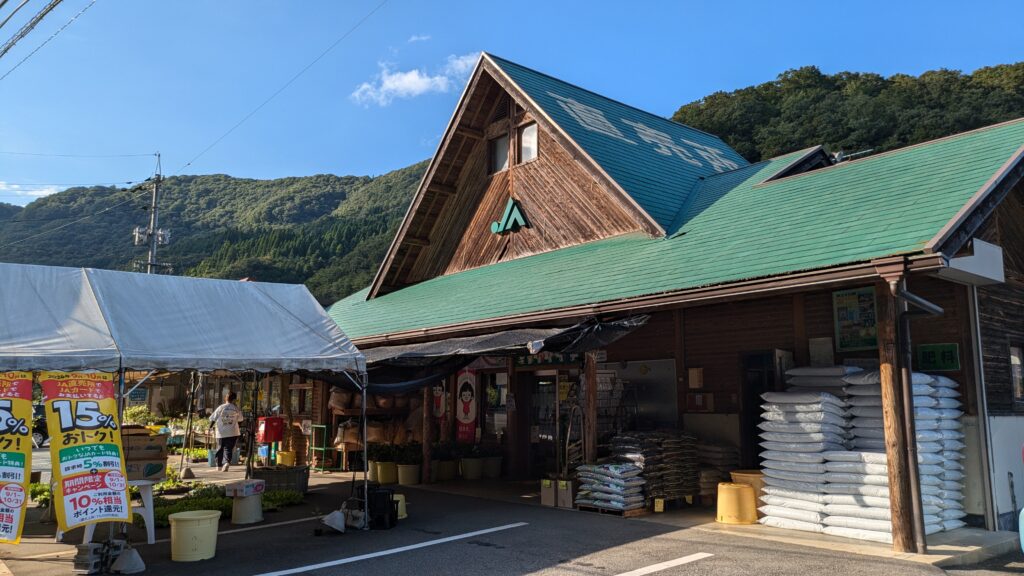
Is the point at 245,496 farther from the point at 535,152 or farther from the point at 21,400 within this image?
the point at 535,152

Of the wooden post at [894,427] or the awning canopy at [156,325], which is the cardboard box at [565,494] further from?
the wooden post at [894,427]

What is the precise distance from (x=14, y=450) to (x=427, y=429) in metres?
7.75

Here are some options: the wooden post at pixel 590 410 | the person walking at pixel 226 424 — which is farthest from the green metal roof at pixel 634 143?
the person walking at pixel 226 424

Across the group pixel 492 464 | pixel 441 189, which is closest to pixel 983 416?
pixel 492 464

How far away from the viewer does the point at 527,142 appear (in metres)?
16.5

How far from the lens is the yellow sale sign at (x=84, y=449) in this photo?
6.90 meters

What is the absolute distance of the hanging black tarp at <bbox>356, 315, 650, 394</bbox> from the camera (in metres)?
9.97

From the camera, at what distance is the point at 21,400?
6977 mm

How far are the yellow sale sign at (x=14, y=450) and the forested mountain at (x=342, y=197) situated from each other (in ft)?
116

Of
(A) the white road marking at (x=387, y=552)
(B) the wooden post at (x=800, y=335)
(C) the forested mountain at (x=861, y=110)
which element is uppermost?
(C) the forested mountain at (x=861, y=110)

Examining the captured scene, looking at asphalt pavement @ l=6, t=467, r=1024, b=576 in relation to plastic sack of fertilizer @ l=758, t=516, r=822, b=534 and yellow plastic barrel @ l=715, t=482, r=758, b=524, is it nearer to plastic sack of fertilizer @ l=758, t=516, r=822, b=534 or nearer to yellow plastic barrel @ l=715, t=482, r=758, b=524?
yellow plastic barrel @ l=715, t=482, r=758, b=524

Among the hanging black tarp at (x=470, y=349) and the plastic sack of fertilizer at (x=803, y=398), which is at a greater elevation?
the hanging black tarp at (x=470, y=349)

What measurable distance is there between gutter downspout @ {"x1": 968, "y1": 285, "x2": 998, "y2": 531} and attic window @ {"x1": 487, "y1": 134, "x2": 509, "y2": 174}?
33.8 ft

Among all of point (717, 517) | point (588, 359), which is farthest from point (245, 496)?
point (717, 517)
